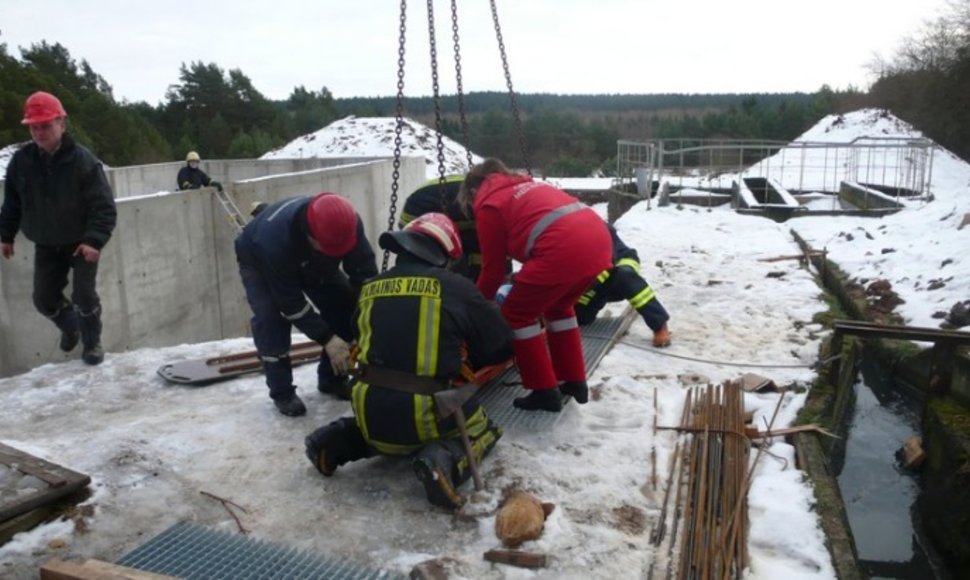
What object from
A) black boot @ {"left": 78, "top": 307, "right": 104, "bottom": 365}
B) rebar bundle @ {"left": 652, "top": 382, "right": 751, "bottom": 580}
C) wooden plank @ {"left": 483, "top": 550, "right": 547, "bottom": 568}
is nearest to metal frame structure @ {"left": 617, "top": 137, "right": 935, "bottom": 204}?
rebar bundle @ {"left": 652, "top": 382, "right": 751, "bottom": 580}

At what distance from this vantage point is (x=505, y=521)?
317cm

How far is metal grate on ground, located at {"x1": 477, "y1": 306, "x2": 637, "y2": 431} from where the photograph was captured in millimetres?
4312

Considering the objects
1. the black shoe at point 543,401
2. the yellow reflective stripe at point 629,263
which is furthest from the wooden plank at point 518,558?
the yellow reflective stripe at point 629,263

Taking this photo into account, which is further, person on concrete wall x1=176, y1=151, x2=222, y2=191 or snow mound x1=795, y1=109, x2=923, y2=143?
snow mound x1=795, y1=109, x2=923, y2=143

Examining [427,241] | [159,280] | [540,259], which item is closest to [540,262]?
[540,259]

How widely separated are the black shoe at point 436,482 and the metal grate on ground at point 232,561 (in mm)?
476

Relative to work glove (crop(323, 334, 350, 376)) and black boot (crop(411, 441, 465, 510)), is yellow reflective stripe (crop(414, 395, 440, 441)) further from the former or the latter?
work glove (crop(323, 334, 350, 376))

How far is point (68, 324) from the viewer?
556 cm

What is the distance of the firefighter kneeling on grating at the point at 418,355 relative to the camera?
3348mm

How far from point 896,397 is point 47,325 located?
725cm

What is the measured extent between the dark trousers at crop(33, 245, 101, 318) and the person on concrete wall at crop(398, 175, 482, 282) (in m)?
2.24

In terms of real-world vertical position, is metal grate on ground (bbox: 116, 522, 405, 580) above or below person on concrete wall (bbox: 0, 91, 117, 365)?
below

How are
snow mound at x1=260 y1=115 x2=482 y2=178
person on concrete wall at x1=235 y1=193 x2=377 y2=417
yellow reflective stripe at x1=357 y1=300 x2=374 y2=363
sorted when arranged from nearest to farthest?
yellow reflective stripe at x1=357 y1=300 x2=374 y2=363 → person on concrete wall at x1=235 y1=193 x2=377 y2=417 → snow mound at x1=260 y1=115 x2=482 y2=178

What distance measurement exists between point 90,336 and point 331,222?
2554mm
